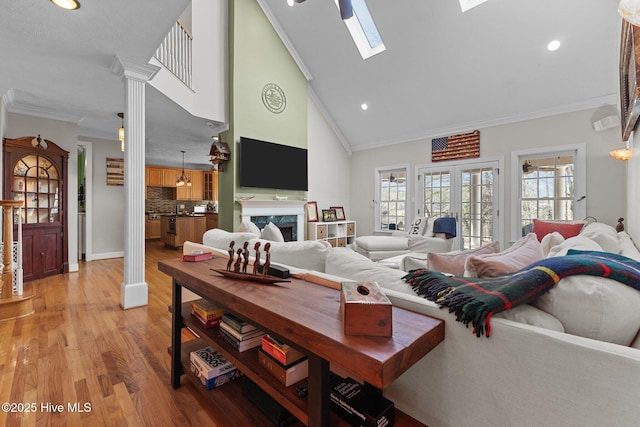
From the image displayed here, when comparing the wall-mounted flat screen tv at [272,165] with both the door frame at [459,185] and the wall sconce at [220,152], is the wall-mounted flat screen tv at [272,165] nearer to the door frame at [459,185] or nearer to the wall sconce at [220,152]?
the wall sconce at [220,152]

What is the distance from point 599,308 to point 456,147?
498cm

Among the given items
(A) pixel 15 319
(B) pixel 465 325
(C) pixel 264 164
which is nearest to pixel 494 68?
(C) pixel 264 164

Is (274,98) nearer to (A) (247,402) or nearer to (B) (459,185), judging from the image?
(B) (459,185)

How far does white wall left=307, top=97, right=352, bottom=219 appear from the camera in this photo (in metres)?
6.17

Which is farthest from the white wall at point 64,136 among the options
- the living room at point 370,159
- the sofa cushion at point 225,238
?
the sofa cushion at point 225,238

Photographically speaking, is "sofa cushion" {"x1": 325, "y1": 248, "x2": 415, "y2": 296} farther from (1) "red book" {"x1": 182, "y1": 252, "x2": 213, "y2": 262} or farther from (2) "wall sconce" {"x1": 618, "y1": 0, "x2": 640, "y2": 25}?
(2) "wall sconce" {"x1": 618, "y1": 0, "x2": 640, "y2": 25}

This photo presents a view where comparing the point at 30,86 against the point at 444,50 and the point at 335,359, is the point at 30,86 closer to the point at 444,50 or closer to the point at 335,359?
the point at 335,359

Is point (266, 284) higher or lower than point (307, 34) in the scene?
lower

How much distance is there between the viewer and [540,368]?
750 mm

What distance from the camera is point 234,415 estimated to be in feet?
4.28

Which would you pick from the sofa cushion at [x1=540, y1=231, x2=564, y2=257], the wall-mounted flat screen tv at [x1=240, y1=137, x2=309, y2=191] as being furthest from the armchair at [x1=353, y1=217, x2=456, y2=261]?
the sofa cushion at [x1=540, y1=231, x2=564, y2=257]

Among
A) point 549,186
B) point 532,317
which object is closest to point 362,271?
point 532,317

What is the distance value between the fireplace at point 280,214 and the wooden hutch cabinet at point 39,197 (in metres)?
2.67

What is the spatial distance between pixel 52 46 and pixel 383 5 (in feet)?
12.9
